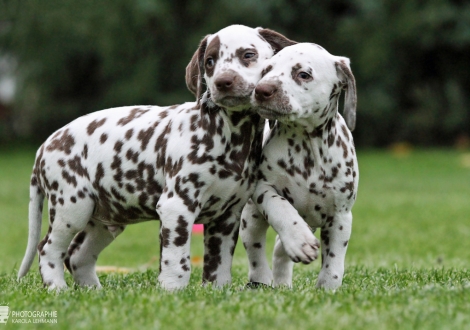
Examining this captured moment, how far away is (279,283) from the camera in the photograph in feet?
19.9

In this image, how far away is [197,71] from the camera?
580cm

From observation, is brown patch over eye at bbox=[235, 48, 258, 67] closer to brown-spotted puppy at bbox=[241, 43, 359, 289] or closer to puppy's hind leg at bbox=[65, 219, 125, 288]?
brown-spotted puppy at bbox=[241, 43, 359, 289]

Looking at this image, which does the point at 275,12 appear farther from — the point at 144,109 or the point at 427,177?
the point at 144,109

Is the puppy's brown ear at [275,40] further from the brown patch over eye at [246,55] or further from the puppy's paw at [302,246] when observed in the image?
the puppy's paw at [302,246]

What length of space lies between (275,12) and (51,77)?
8.17 meters

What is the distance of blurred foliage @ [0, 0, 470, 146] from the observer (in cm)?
2273

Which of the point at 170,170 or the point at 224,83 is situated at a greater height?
the point at 224,83

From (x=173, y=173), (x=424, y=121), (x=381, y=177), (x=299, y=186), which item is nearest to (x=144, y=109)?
(x=173, y=173)

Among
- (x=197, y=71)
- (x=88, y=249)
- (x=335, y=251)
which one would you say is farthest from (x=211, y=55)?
(x=88, y=249)

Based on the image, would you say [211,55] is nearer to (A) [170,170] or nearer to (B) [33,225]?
(A) [170,170]

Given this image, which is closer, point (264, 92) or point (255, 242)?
point (264, 92)

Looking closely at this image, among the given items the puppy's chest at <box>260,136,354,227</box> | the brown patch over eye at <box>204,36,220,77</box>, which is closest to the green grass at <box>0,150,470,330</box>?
the puppy's chest at <box>260,136,354,227</box>

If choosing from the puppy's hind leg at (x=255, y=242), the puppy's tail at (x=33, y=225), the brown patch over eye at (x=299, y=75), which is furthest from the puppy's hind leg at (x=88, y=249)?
the brown patch over eye at (x=299, y=75)

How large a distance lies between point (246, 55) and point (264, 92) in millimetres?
458
